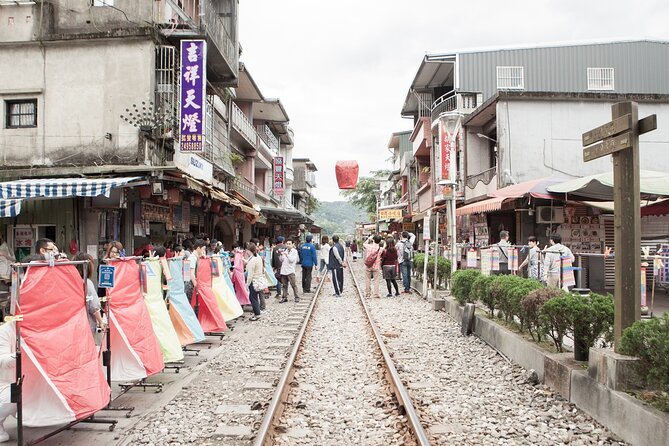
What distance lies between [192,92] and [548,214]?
1072 cm

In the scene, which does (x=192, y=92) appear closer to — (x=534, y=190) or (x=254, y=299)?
(x=254, y=299)

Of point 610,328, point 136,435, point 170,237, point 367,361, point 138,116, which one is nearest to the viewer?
point 136,435

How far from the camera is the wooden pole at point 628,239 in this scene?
5023 mm

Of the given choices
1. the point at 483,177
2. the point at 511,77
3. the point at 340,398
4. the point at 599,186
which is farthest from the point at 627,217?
the point at 511,77

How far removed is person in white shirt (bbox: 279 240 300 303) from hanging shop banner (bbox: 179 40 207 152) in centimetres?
384

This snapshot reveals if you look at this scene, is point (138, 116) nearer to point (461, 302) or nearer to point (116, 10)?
point (116, 10)

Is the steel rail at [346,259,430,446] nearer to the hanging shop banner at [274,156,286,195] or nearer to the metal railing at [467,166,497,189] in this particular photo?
the metal railing at [467,166,497,189]

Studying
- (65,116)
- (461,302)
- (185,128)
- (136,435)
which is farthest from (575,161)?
(136,435)

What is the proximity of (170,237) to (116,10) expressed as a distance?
6.53 m

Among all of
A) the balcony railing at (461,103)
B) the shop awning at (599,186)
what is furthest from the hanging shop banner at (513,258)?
the balcony railing at (461,103)

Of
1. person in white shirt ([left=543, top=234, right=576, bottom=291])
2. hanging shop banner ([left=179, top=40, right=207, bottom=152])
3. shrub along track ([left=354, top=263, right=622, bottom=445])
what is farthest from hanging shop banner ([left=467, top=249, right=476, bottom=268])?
hanging shop banner ([left=179, top=40, right=207, bottom=152])

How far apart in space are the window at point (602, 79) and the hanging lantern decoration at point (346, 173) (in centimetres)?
1268

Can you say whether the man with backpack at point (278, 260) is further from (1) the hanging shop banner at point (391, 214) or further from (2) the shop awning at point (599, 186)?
(1) the hanging shop banner at point (391, 214)

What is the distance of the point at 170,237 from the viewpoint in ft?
53.2
